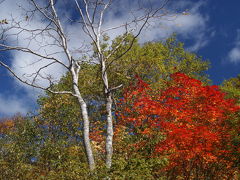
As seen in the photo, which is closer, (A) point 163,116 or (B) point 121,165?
(B) point 121,165

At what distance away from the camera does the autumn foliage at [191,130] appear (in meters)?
13.0

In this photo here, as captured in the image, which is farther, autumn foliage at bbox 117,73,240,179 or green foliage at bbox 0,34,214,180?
autumn foliage at bbox 117,73,240,179

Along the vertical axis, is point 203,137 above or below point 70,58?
below

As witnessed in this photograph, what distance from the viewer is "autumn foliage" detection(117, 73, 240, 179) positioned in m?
13.0

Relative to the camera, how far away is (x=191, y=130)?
13.2 metres

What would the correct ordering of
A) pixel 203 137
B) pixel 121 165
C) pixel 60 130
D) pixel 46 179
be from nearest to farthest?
1. pixel 121 165
2. pixel 46 179
3. pixel 203 137
4. pixel 60 130

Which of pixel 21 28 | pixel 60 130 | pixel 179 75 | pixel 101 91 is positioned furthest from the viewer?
pixel 101 91

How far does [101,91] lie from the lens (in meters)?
22.5

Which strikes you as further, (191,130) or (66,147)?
(66,147)

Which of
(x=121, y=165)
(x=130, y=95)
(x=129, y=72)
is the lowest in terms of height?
(x=121, y=165)

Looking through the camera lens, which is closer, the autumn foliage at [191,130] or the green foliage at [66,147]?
the green foliage at [66,147]

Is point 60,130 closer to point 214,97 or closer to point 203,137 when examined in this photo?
point 203,137

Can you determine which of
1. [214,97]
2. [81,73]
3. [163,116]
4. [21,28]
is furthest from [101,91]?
[21,28]

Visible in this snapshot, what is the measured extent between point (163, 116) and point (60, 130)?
586cm
